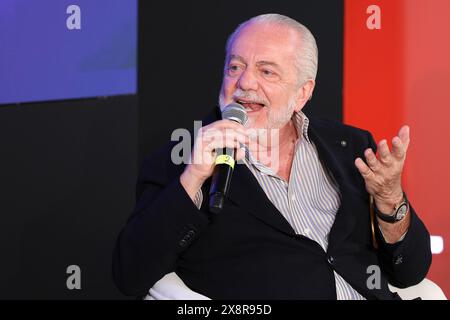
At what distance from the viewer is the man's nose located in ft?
7.09

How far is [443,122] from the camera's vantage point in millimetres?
2943

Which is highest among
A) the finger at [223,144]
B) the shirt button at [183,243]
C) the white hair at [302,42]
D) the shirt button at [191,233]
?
the white hair at [302,42]

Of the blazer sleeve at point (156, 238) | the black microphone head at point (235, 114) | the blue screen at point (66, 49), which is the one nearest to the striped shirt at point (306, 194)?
the blazer sleeve at point (156, 238)

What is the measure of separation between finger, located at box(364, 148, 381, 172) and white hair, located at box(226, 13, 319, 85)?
19.5 inches

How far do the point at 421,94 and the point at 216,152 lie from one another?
151 centimetres

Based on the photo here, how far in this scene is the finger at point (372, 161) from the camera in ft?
6.41

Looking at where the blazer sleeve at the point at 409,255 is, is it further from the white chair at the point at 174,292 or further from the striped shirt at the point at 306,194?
the striped shirt at the point at 306,194

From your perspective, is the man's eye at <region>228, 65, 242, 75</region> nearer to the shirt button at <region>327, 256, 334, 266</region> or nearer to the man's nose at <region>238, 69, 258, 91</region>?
the man's nose at <region>238, 69, 258, 91</region>

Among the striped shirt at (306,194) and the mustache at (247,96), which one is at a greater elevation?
the mustache at (247,96)

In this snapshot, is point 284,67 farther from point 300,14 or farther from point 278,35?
point 300,14

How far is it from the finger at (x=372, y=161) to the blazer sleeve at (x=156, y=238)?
53 centimetres

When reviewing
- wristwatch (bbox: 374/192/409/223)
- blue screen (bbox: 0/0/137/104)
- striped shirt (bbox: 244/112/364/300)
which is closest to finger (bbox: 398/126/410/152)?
wristwatch (bbox: 374/192/409/223)

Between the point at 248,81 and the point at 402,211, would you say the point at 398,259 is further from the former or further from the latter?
the point at 248,81

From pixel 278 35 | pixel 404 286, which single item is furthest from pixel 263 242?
pixel 278 35
